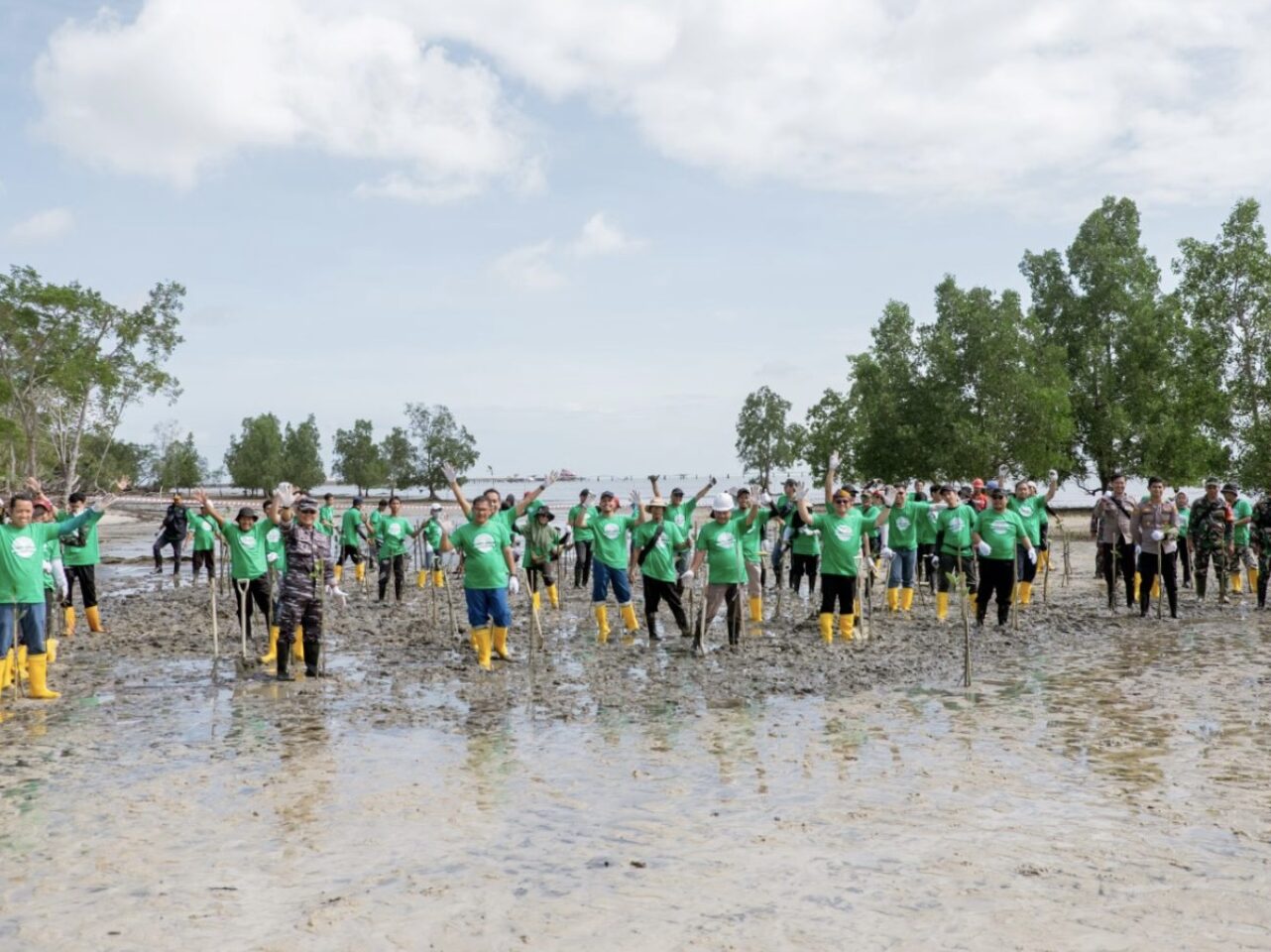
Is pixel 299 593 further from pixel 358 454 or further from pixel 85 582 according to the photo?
pixel 358 454

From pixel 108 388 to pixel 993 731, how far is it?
137 ft

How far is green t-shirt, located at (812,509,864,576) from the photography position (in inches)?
532

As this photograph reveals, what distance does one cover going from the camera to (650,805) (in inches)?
276

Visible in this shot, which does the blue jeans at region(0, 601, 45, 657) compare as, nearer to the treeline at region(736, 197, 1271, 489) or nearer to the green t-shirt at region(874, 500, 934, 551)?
the green t-shirt at region(874, 500, 934, 551)

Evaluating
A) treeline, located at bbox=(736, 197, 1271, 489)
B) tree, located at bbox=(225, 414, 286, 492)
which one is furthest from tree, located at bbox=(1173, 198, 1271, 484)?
tree, located at bbox=(225, 414, 286, 492)

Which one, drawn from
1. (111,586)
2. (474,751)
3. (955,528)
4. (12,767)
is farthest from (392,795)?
(111,586)

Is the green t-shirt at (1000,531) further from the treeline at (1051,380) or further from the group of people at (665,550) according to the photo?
the treeline at (1051,380)

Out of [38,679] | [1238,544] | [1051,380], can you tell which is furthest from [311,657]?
[1051,380]

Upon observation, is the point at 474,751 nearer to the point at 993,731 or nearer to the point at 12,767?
the point at 12,767

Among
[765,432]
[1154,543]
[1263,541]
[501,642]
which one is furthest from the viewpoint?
[765,432]

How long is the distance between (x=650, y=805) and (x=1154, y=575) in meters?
11.7

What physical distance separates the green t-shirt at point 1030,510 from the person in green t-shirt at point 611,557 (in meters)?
5.71

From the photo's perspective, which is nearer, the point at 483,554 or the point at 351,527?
the point at 483,554

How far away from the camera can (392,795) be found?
7.32m
